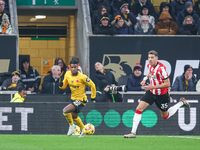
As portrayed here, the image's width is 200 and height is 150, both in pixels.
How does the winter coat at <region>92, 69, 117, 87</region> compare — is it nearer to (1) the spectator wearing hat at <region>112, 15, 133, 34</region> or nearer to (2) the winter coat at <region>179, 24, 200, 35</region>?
(1) the spectator wearing hat at <region>112, 15, 133, 34</region>

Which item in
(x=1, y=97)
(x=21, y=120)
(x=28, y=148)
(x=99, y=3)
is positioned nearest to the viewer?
(x=28, y=148)

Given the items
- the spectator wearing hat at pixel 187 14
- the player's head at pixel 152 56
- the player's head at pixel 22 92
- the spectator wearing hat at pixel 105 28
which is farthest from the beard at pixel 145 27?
the player's head at pixel 152 56

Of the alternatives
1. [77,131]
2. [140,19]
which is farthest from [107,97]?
[140,19]

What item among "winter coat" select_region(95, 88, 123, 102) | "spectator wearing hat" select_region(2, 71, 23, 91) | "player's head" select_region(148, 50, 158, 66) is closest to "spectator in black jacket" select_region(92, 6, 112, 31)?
"spectator wearing hat" select_region(2, 71, 23, 91)

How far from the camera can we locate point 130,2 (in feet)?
57.0

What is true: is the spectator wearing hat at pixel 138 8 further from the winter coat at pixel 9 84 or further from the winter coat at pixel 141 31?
the winter coat at pixel 9 84

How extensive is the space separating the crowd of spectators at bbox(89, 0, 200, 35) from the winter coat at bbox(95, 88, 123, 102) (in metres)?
3.34

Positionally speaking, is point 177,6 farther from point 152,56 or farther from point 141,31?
point 152,56

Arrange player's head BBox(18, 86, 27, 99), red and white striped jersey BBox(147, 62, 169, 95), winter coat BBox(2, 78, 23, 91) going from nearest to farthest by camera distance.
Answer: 1. red and white striped jersey BBox(147, 62, 169, 95)
2. player's head BBox(18, 86, 27, 99)
3. winter coat BBox(2, 78, 23, 91)

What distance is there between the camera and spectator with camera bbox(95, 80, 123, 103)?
12425mm

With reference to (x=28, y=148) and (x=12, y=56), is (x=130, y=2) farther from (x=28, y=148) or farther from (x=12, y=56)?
(x=28, y=148)

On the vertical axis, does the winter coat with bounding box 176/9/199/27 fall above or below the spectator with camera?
above

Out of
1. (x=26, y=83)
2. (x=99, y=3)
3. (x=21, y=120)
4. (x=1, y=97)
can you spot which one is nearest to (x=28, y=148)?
(x=21, y=120)

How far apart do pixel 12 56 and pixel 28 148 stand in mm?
8194
